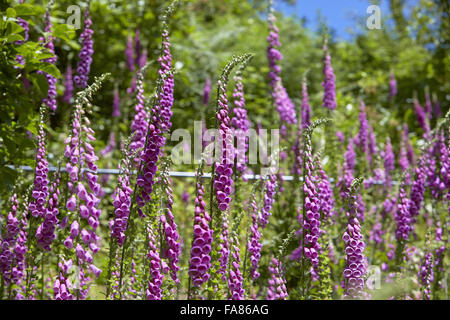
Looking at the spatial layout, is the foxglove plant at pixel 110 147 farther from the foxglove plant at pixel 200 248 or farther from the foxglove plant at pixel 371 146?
the foxglove plant at pixel 200 248

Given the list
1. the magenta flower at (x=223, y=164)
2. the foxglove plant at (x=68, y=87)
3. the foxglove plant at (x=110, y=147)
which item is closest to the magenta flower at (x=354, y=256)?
the magenta flower at (x=223, y=164)

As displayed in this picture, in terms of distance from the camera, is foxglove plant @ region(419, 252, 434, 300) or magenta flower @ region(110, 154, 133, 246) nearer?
magenta flower @ region(110, 154, 133, 246)

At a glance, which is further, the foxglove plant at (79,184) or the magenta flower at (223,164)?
the magenta flower at (223,164)

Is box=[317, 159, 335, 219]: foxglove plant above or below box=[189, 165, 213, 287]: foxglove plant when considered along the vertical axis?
above

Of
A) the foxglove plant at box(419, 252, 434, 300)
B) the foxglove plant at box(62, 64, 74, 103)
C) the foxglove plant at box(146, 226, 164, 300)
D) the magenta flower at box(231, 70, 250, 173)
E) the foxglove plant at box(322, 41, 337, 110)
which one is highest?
the foxglove plant at box(62, 64, 74, 103)

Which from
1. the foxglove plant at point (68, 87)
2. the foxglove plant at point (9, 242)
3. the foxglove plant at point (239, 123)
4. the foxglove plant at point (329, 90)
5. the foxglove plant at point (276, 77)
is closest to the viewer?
the foxglove plant at point (9, 242)

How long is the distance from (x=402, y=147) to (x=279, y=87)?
6.16 ft

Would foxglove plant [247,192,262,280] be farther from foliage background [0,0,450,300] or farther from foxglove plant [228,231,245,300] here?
foliage background [0,0,450,300]

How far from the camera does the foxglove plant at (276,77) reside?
4629 millimetres

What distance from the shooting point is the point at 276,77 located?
15.3 ft

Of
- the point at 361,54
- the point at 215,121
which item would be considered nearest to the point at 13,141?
the point at 215,121

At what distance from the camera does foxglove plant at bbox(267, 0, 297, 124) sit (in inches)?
182

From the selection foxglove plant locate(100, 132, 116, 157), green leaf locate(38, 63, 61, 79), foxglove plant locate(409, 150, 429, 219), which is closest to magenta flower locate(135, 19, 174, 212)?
green leaf locate(38, 63, 61, 79)

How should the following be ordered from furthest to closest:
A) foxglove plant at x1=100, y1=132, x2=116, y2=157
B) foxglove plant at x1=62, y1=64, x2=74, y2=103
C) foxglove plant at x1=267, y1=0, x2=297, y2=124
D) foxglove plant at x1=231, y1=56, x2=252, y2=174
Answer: foxglove plant at x1=100, y1=132, x2=116, y2=157 < foxglove plant at x1=62, y1=64, x2=74, y2=103 < foxglove plant at x1=267, y1=0, x2=297, y2=124 < foxglove plant at x1=231, y1=56, x2=252, y2=174
